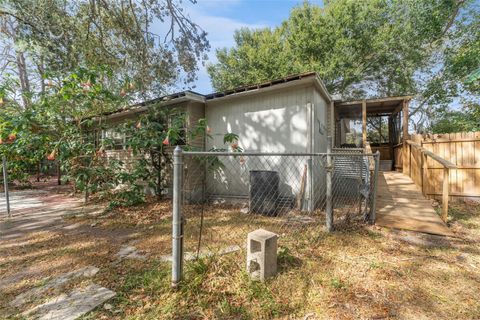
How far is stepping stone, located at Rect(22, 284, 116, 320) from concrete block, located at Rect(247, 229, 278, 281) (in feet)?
4.54

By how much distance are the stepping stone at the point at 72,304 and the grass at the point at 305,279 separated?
0.10m

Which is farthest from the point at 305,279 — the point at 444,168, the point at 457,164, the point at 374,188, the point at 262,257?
the point at 457,164

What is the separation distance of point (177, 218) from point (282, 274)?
4.25 feet

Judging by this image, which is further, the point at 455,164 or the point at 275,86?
the point at 455,164

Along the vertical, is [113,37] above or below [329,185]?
above

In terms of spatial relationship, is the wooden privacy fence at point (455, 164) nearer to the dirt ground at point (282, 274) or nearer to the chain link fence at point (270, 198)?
the chain link fence at point (270, 198)

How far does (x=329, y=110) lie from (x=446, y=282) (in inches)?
240

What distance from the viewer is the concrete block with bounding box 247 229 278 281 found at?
87.6 inches

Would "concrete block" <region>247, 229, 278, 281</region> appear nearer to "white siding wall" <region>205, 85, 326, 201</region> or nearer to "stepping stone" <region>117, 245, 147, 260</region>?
"stepping stone" <region>117, 245, 147, 260</region>

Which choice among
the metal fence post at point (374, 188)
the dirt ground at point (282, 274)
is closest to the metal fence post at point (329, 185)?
the dirt ground at point (282, 274)

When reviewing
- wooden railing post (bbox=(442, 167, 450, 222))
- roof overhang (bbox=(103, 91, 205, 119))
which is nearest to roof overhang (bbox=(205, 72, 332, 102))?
roof overhang (bbox=(103, 91, 205, 119))

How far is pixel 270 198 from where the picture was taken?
5043mm

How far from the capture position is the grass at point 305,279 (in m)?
1.90

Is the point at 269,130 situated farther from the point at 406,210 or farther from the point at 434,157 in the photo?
the point at 434,157
